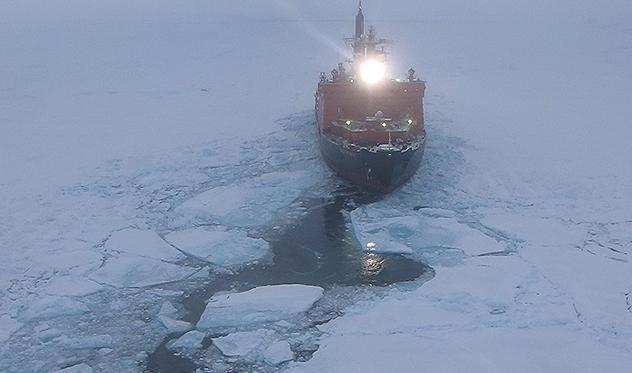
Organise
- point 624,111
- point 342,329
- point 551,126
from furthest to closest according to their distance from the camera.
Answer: point 624,111 < point 551,126 < point 342,329

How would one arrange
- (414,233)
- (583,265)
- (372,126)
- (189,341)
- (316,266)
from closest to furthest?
(189,341) < (583,265) < (316,266) < (414,233) < (372,126)

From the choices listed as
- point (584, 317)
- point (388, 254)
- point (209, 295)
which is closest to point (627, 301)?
point (584, 317)

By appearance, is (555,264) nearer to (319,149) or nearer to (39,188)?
(319,149)

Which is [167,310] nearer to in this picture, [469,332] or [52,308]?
[52,308]

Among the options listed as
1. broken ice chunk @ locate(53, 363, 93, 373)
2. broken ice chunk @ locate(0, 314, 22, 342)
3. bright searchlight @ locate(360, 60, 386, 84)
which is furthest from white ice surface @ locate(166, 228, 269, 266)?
bright searchlight @ locate(360, 60, 386, 84)

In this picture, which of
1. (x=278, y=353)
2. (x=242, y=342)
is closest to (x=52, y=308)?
(x=242, y=342)

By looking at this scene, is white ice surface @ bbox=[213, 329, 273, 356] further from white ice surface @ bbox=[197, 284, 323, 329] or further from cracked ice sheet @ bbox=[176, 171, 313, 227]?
cracked ice sheet @ bbox=[176, 171, 313, 227]
